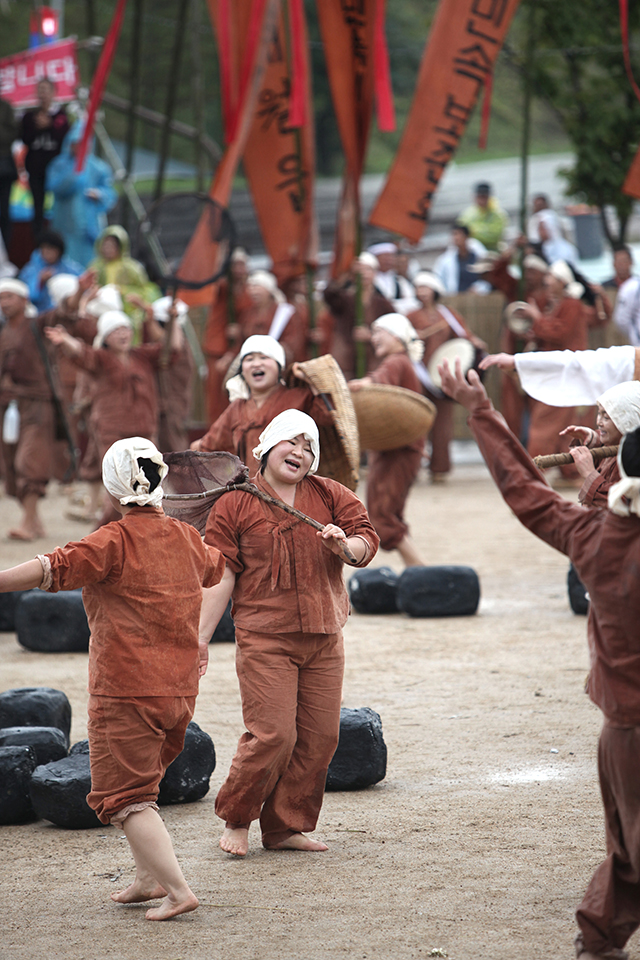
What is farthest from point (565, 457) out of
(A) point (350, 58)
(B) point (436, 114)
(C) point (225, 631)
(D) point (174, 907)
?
(A) point (350, 58)

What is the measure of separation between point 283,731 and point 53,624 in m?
3.66

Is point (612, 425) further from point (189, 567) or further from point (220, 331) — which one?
point (220, 331)

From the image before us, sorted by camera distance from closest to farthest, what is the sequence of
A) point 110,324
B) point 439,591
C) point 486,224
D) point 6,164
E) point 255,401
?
point 255,401 → point 439,591 → point 110,324 → point 6,164 → point 486,224

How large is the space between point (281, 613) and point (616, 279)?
1199cm

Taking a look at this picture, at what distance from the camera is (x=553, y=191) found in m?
28.1

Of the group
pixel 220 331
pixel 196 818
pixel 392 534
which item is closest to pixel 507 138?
pixel 220 331

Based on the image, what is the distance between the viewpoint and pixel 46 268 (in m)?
15.0

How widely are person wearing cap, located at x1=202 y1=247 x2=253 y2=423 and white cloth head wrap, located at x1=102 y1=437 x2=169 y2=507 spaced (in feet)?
29.8

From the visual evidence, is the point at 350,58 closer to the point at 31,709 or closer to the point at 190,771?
the point at 31,709

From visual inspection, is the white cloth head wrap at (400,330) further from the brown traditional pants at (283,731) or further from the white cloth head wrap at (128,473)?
the white cloth head wrap at (128,473)

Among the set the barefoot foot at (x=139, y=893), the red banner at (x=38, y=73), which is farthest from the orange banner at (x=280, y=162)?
the barefoot foot at (x=139, y=893)

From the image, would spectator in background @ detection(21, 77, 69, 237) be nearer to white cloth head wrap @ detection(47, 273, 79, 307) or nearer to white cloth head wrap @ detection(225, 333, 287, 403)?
white cloth head wrap @ detection(47, 273, 79, 307)

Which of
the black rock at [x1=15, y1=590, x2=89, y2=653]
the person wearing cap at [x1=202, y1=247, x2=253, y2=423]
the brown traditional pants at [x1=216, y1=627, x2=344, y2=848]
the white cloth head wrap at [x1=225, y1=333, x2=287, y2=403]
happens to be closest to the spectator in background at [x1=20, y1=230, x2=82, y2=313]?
the person wearing cap at [x1=202, y1=247, x2=253, y2=423]

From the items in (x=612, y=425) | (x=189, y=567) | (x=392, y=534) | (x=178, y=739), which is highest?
(x=612, y=425)
